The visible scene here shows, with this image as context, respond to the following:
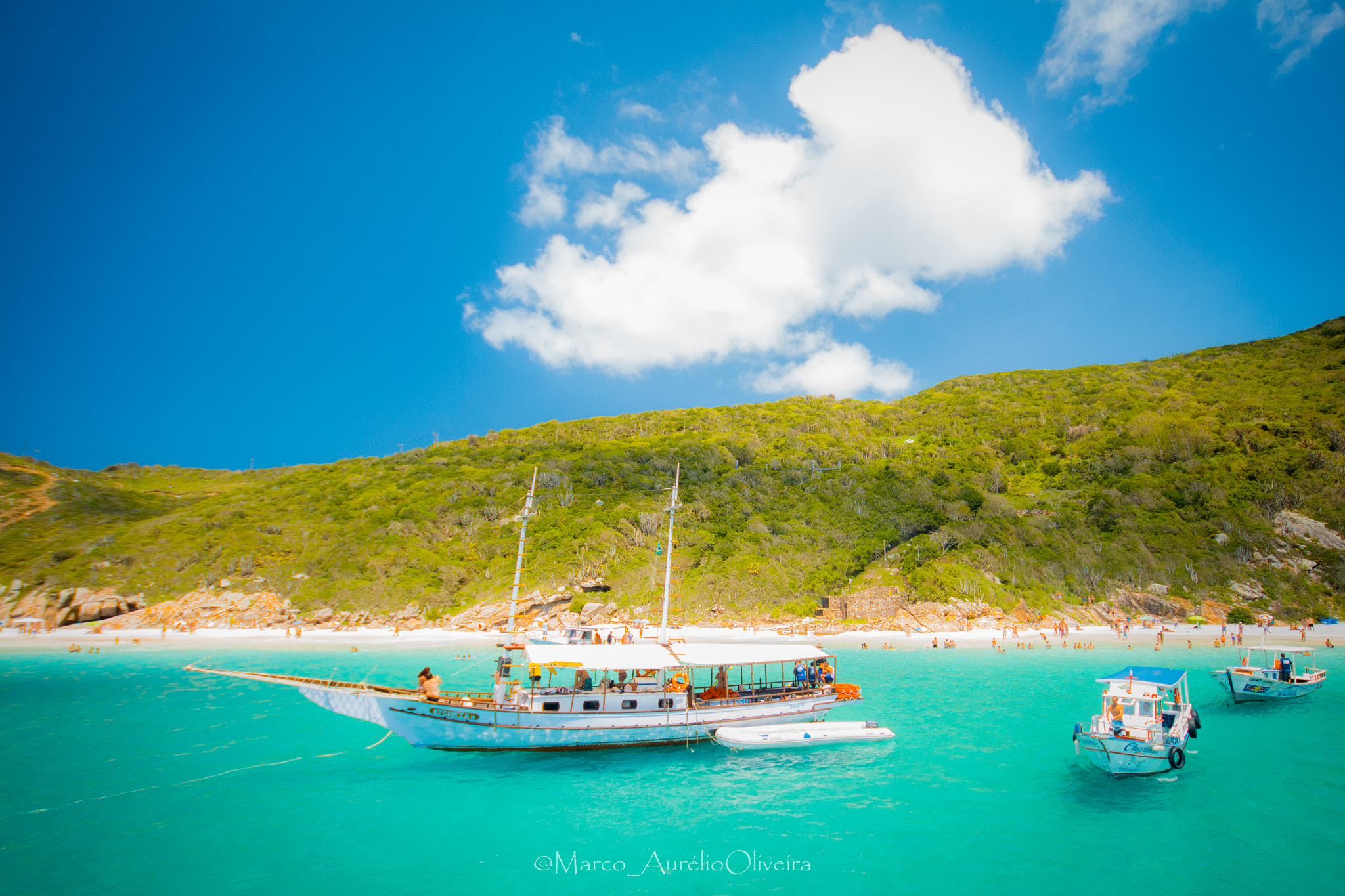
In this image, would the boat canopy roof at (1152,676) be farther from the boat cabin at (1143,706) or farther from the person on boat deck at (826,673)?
the person on boat deck at (826,673)

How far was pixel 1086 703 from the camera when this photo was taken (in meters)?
34.7

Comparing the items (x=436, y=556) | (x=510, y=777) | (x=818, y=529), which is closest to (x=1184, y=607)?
(x=818, y=529)

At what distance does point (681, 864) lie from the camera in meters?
16.5

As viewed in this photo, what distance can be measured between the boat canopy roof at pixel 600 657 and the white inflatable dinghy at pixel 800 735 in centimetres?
464

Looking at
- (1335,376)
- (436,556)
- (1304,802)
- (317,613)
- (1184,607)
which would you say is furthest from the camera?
(1335,376)

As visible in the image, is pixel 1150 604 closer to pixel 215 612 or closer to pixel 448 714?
pixel 448 714

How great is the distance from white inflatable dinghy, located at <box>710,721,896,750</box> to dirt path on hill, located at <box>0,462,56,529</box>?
125904mm

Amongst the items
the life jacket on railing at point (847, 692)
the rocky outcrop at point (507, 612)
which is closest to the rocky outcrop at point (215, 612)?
the rocky outcrop at point (507, 612)

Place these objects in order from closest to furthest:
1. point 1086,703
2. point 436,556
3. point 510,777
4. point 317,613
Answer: point 510,777, point 1086,703, point 317,613, point 436,556

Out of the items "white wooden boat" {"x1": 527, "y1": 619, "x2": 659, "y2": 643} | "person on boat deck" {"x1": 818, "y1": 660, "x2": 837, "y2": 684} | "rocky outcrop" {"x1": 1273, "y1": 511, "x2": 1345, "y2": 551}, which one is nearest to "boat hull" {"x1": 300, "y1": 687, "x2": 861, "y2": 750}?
"person on boat deck" {"x1": 818, "y1": 660, "x2": 837, "y2": 684}

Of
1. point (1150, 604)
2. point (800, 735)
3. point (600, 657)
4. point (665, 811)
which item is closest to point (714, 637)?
point (800, 735)

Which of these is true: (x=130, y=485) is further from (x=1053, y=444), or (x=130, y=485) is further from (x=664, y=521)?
(x=1053, y=444)

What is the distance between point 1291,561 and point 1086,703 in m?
60.3

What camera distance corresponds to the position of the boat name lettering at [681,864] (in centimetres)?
1619
